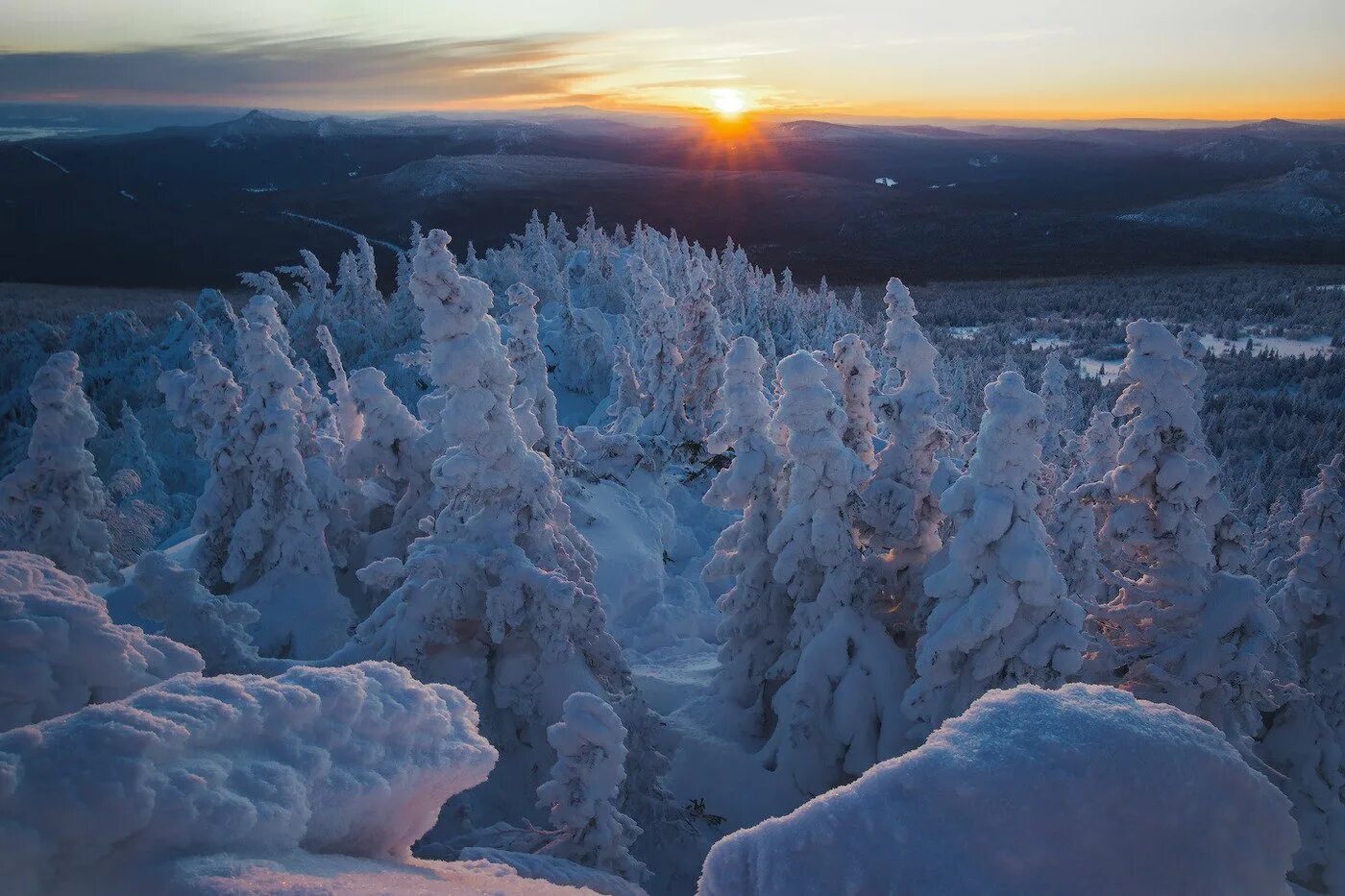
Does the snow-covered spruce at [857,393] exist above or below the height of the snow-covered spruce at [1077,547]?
above

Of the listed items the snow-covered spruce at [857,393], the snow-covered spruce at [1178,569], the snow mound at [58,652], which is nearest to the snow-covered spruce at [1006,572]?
the snow-covered spruce at [1178,569]

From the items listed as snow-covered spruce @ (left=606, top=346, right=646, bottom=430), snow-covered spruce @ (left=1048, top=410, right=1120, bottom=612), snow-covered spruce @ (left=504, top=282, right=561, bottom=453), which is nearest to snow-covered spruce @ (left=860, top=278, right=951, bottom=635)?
snow-covered spruce @ (left=1048, top=410, right=1120, bottom=612)

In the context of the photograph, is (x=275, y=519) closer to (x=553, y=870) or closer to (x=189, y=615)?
(x=189, y=615)

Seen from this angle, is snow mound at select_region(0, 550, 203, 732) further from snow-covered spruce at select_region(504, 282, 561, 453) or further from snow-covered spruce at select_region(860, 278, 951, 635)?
snow-covered spruce at select_region(504, 282, 561, 453)

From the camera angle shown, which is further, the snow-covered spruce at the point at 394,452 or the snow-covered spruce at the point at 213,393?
the snow-covered spruce at the point at 394,452

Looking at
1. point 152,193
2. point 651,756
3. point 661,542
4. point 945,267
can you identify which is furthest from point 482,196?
point 651,756

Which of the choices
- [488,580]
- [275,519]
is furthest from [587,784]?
[275,519]

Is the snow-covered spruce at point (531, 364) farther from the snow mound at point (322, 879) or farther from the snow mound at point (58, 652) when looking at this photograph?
the snow mound at point (322, 879)
